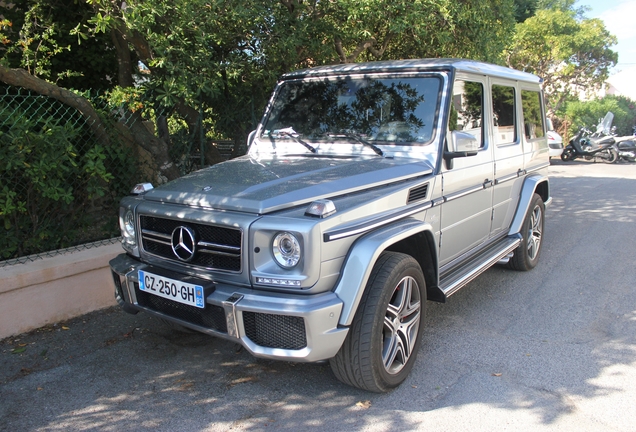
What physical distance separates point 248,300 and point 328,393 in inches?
38.8

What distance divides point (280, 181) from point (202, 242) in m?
0.61

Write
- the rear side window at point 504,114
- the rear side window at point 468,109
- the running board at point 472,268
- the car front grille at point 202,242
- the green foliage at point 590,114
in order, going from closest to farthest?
the car front grille at point 202,242
the running board at point 472,268
the rear side window at point 468,109
the rear side window at point 504,114
the green foliage at point 590,114

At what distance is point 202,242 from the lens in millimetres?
3078

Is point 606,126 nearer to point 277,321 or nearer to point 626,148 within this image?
point 626,148

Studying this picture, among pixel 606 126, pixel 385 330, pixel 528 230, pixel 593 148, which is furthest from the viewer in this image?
pixel 606 126

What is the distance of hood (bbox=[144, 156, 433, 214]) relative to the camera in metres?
3.01

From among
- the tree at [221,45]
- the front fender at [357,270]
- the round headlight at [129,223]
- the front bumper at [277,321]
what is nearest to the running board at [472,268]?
the front fender at [357,270]

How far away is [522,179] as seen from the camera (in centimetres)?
554

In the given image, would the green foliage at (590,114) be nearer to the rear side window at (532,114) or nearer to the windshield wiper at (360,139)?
the rear side window at (532,114)

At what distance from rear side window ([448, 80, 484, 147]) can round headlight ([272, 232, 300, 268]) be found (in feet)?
5.91

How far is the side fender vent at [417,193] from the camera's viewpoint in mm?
3521

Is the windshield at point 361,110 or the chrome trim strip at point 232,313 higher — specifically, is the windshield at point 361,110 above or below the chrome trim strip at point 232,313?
above

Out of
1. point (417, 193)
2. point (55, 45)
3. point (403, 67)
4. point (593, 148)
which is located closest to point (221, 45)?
point (55, 45)

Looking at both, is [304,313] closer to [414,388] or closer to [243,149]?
[414,388]
